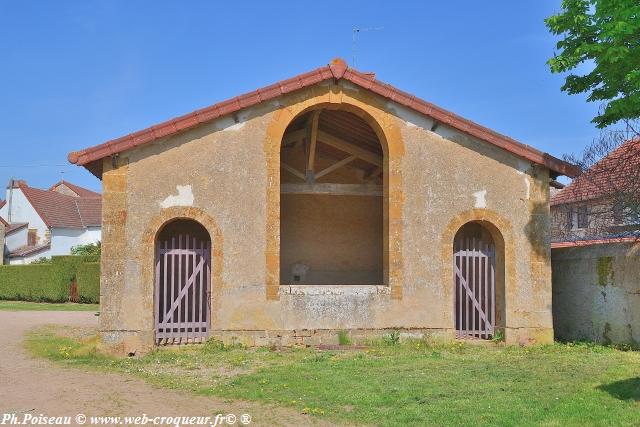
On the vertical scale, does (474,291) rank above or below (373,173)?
below

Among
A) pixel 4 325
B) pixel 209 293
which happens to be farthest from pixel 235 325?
pixel 4 325

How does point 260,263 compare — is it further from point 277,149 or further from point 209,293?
point 277,149

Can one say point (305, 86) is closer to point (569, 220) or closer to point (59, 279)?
point (569, 220)

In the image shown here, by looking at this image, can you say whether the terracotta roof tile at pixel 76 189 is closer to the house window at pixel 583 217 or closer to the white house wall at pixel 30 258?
the white house wall at pixel 30 258

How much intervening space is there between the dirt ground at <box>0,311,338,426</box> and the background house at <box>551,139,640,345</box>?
7.38 meters

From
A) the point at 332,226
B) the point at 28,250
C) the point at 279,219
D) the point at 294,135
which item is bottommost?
the point at 279,219

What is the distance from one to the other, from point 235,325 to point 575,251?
6.87 meters

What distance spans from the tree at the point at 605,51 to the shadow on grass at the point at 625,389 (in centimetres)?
462

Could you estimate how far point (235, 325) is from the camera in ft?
36.6

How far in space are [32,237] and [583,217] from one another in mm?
38895

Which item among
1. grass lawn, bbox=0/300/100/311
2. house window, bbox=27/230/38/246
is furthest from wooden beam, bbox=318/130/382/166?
house window, bbox=27/230/38/246

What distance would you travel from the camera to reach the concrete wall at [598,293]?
11.3 metres

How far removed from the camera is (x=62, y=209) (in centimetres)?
4584

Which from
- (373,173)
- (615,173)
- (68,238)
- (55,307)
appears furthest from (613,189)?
(68,238)
